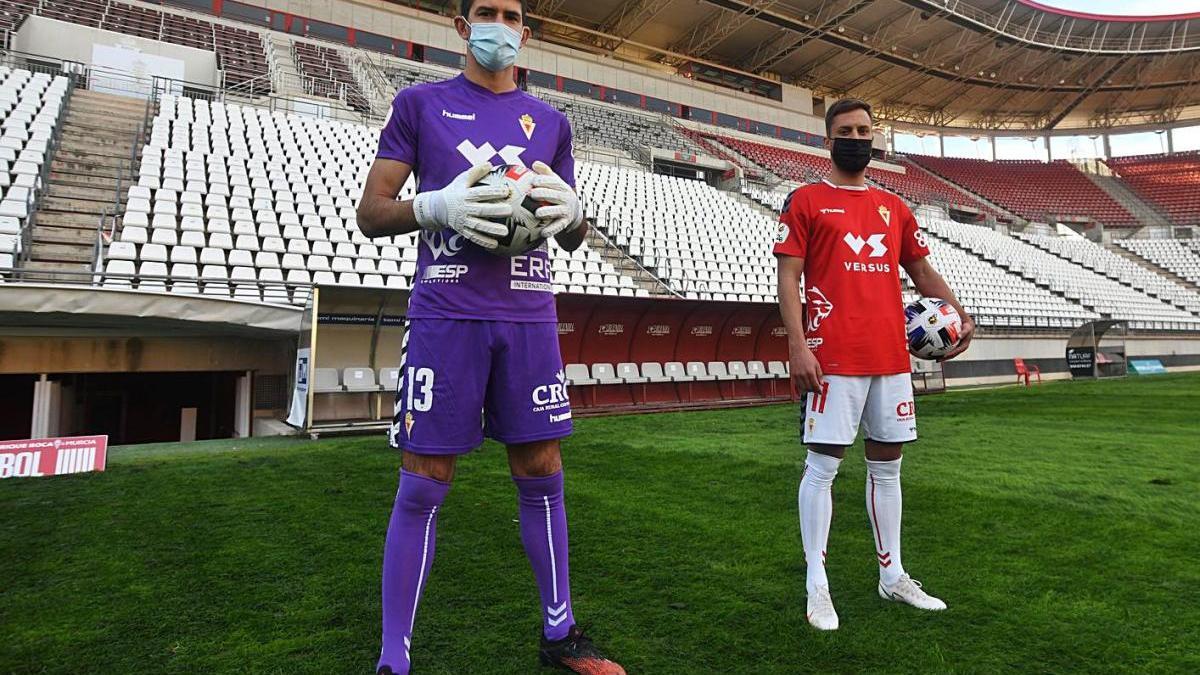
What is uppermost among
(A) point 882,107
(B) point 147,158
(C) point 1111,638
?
(A) point 882,107

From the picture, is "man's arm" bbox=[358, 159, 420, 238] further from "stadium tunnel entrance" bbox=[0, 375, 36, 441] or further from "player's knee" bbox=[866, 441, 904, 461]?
"stadium tunnel entrance" bbox=[0, 375, 36, 441]

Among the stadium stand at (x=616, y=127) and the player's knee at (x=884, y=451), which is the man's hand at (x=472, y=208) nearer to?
the player's knee at (x=884, y=451)

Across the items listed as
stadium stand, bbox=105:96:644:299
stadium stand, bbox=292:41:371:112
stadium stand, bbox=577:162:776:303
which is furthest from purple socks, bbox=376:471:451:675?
stadium stand, bbox=292:41:371:112

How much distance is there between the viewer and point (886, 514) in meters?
2.24

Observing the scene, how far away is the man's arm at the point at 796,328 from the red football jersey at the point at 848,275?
51 mm

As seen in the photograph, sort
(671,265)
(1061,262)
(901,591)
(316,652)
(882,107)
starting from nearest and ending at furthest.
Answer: (316,652)
(901,591)
(671,265)
(1061,262)
(882,107)

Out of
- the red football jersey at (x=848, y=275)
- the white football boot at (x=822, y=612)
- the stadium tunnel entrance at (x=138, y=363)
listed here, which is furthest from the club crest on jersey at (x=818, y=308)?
the stadium tunnel entrance at (x=138, y=363)

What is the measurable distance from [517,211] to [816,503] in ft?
4.79

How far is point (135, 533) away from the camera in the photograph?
2.97m

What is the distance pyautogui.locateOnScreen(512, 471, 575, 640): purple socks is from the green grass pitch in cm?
20

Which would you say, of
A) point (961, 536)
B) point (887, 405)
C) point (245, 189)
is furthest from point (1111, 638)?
point (245, 189)

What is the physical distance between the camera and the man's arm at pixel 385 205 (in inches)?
64.4

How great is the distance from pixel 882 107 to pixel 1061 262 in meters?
20.1

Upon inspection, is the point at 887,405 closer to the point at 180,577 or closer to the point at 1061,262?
the point at 180,577
